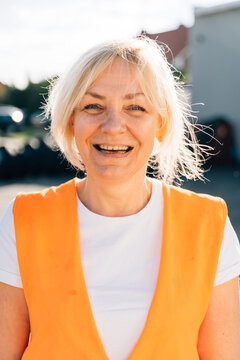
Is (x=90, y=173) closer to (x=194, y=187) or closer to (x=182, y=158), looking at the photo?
(x=182, y=158)

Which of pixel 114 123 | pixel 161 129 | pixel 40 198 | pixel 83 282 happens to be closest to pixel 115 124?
pixel 114 123

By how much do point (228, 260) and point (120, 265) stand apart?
0.38 m

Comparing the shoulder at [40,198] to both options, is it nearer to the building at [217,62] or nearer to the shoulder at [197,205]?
the shoulder at [197,205]

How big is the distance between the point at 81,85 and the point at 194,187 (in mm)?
7431

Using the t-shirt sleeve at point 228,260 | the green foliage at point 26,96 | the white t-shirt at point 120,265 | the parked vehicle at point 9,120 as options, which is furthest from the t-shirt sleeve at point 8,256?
the green foliage at point 26,96

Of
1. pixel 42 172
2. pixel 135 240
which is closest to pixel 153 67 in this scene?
pixel 135 240

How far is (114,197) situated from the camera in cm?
166

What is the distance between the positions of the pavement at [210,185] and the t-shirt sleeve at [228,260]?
4.82 m

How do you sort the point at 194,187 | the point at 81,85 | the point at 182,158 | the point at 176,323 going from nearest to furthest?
the point at 176,323 → the point at 81,85 → the point at 182,158 → the point at 194,187

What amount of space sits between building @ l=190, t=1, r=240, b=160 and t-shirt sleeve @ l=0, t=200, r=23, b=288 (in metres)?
10.7

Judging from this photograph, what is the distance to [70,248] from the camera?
5.04ft

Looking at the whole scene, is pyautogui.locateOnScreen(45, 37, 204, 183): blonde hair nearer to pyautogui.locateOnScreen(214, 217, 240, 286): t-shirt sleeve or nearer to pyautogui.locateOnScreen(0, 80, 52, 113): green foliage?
pyautogui.locateOnScreen(214, 217, 240, 286): t-shirt sleeve

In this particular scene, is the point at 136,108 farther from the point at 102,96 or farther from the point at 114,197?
the point at 114,197

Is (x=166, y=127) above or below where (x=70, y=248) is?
above
